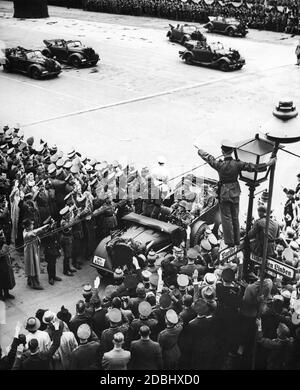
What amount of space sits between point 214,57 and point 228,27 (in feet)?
31.8

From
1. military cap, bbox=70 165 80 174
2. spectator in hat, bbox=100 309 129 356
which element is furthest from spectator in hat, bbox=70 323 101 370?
military cap, bbox=70 165 80 174

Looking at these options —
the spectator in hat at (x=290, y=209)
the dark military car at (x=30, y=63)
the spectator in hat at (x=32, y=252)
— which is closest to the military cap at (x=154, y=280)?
the spectator in hat at (x=32, y=252)

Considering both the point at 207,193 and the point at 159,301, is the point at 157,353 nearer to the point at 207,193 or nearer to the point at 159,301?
the point at 159,301

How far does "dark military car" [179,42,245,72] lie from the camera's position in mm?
25547

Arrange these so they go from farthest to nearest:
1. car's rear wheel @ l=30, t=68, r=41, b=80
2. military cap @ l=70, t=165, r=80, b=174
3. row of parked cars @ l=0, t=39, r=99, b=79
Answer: row of parked cars @ l=0, t=39, r=99, b=79
car's rear wheel @ l=30, t=68, r=41, b=80
military cap @ l=70, t=165, r=80, b=174

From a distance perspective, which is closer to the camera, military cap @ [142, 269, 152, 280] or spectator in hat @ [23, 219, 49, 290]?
military cap @ [142, 269, 152, 280]

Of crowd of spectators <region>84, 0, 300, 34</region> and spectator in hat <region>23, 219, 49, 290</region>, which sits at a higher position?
crowd of spectators <region>84, 0, 300, 34</region>

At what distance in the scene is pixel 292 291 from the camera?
726 cm

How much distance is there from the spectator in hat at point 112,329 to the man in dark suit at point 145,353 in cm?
33

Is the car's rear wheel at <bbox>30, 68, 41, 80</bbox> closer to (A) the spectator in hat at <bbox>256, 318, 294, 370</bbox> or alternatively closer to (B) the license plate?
(B) the license plate

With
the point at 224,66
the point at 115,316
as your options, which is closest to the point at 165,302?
the point at 115,316

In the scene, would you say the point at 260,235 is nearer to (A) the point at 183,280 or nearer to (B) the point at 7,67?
(A) the point at 183,280

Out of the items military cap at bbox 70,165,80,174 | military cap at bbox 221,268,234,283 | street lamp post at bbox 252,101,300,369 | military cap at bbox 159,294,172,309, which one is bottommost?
military cap at bbox 159,294,172,309

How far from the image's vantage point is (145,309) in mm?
6621
